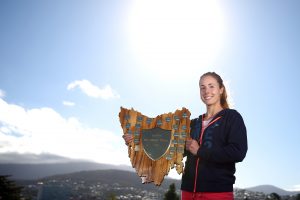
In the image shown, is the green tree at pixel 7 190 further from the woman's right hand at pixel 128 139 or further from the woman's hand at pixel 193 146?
the woman's hand at pixel 193 146

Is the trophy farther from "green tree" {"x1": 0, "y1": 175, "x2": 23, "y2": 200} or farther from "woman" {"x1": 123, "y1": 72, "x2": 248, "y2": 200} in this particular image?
"green tree" {"x1": 0, "y1": 175, "x2": 23, "y2": 200}

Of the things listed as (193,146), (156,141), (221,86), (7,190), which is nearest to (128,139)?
(156,141)

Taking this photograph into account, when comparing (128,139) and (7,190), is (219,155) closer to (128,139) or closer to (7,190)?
(128,139)

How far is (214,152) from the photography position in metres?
4.09

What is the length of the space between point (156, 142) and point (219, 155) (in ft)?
4.91

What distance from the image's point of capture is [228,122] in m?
4.31

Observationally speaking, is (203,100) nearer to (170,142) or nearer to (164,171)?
(170,142)

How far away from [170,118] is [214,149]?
1.46 meters

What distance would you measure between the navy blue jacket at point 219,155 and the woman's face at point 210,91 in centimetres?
29

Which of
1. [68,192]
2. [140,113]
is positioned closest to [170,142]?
[140,113]

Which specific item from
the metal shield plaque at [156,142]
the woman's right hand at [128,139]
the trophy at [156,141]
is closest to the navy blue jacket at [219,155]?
the trophy at [156,141]

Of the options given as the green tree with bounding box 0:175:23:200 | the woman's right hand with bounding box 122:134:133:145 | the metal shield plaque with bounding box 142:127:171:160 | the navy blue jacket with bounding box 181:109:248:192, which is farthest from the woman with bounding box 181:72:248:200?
the green tree with bounding box 0:175:23:200

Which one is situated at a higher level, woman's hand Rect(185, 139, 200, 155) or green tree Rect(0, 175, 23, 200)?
woman's hand Rect(185, 139, 200, 155)

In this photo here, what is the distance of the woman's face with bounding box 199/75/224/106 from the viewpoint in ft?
15.5
